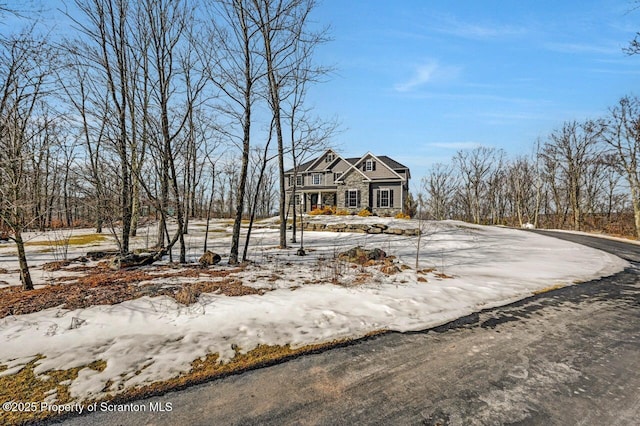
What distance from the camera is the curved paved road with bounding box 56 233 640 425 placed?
2150mm

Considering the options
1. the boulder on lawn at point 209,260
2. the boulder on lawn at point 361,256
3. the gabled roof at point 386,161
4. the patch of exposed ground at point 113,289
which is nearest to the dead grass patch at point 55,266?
the patch of exposed ground at point 113,289

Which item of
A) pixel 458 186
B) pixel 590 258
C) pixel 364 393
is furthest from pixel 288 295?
pixel 458 186

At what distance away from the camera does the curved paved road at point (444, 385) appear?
7.06ft

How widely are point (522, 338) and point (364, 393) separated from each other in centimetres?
251

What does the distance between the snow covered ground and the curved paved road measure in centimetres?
48

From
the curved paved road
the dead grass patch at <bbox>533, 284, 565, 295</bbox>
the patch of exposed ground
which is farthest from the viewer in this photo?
the dead grass patch at <bbox>533, 284, 565, 295</bbox>

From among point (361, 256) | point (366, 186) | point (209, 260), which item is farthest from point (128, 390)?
point (366, 186)

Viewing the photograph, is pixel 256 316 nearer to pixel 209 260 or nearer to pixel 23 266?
pixel 23 266

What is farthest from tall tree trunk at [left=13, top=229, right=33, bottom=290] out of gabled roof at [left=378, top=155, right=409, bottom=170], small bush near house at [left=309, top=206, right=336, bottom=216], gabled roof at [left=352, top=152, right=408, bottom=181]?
gabled roof at [left=378, top=155, right=409, bottom=170]

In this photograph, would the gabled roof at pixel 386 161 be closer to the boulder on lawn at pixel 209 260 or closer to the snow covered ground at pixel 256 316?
the snow covered ground at pixel 256 316

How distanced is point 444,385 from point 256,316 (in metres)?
2.59

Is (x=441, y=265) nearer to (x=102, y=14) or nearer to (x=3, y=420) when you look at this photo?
(x=3, y=420)

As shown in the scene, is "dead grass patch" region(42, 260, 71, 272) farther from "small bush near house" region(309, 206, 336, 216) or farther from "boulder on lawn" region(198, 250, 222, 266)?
"small bush near house" region(309, 206, 336, 216)

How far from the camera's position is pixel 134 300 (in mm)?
4582
